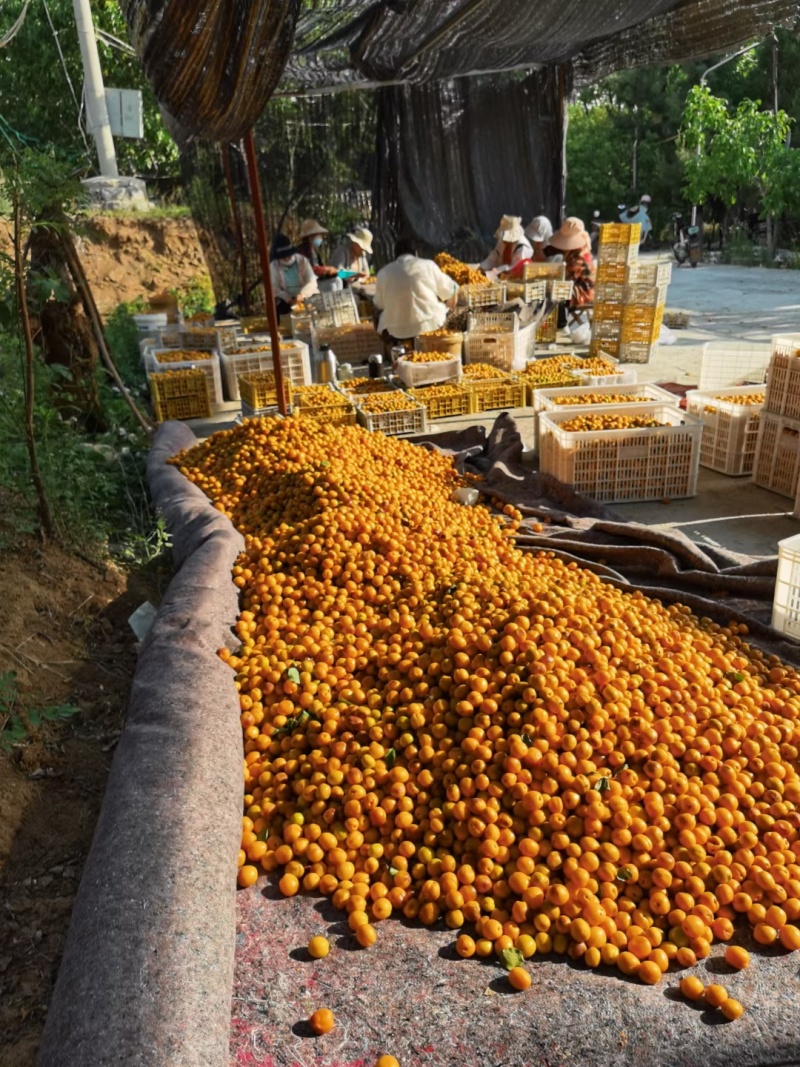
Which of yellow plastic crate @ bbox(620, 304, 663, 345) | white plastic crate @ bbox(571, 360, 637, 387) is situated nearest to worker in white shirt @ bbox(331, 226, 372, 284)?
yellow plastic crate @ bbox(620, 304, 663, 345)

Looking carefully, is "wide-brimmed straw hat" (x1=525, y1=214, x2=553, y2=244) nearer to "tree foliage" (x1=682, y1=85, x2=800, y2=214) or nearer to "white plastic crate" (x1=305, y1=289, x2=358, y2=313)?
"white plastic crate" (x1=305, y1=289, x2=358, y2=313)

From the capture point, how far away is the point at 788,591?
3.43 m

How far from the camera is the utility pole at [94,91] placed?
12.6 m

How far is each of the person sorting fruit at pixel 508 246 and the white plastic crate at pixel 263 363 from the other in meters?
4.39

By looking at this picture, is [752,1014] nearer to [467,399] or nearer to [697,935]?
[697,935]

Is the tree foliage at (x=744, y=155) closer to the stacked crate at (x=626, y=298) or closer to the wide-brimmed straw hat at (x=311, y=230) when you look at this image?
the stacked crate at (x=626, y=298)

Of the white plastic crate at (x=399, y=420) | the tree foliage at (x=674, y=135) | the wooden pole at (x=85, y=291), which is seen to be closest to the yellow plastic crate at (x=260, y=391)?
the white plastic crate at (x=399, y=420)

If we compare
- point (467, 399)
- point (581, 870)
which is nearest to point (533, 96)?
point (467, 399)

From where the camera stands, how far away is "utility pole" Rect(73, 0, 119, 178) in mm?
12570

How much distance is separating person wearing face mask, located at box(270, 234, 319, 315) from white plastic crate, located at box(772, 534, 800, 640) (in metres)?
7.85

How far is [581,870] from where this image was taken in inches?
84.6

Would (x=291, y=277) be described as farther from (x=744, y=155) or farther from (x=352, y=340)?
(x=744, y=155)

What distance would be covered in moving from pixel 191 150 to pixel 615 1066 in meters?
13.9

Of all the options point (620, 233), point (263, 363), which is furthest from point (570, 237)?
point (263, 363)
